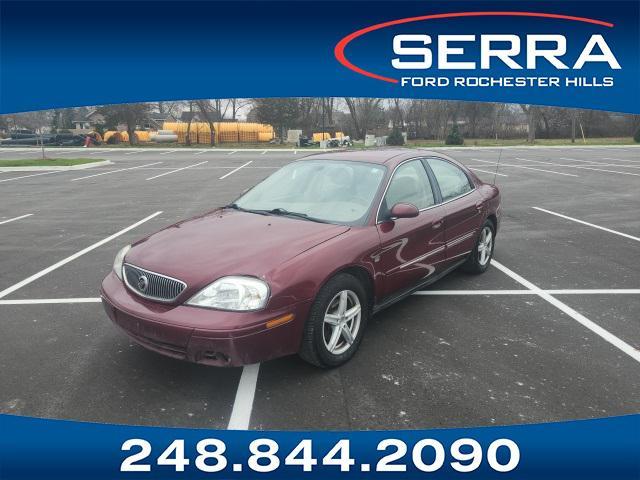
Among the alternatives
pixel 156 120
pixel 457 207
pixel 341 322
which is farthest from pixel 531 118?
pixel 156 120

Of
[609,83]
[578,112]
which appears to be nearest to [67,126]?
[578,112]

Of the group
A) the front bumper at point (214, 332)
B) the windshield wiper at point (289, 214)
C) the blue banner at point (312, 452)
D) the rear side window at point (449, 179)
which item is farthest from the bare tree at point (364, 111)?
the blue banner at point (312, 452)

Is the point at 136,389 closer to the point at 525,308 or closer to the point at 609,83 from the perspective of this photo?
the point at 525,308

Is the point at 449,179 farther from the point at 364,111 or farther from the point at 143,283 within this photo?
the point at 364,111

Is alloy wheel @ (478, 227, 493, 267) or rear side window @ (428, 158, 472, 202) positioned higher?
rear side window @ (428, 158, 472, 202)

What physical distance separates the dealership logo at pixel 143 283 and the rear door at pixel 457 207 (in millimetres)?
2839

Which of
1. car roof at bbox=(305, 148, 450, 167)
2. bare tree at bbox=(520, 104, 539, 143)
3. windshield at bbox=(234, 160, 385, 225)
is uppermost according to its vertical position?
bare tree at bbox=(520, 104, 539, 143)

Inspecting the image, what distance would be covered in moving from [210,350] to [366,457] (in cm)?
112

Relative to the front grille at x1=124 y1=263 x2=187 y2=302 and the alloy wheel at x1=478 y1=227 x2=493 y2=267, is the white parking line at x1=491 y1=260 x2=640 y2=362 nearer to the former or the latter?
the alloy wheel at x1=478 y1=227 x2=493 y2=267

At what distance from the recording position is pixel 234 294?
3.16 meters

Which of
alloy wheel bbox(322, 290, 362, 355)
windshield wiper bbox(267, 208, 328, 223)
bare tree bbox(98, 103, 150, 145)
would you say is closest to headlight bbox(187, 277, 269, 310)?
alloy wheel bbox(322, 290, 362, 355)

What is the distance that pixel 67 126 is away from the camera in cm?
7925

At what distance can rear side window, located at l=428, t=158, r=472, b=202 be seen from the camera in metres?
5.09

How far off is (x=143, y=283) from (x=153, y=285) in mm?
99
